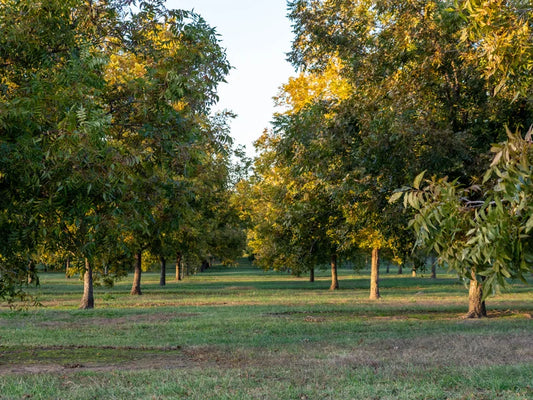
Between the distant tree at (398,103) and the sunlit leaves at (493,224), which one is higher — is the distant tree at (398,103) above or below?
above

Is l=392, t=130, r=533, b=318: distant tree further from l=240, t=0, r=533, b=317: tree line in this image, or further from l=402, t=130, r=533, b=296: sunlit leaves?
l=240, t=0, r=533, b=317: tree line

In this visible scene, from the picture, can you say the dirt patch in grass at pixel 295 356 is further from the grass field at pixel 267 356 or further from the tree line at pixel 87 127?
the tree line at pixel 87 127

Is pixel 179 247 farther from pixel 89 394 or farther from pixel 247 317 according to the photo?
pixel 89 394

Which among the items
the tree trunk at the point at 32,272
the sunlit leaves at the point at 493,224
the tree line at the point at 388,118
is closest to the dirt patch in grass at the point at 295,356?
the tree trunk at the point at 32,272

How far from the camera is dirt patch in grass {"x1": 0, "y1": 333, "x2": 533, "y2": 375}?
39.0 ft

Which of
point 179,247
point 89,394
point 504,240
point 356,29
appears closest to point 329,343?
point 89,394

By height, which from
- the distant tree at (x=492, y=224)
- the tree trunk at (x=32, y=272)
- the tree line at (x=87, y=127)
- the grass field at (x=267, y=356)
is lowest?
the grass field at (x=267, y=356)

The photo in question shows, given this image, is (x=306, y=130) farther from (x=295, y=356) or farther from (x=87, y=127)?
(x=87, y=127)

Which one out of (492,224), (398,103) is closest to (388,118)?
(398,103)

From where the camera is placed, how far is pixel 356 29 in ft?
65.5

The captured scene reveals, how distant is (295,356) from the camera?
42.7 ft

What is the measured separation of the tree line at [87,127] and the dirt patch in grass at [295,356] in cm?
223

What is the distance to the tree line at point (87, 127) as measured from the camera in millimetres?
9023

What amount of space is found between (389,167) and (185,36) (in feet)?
22.1
